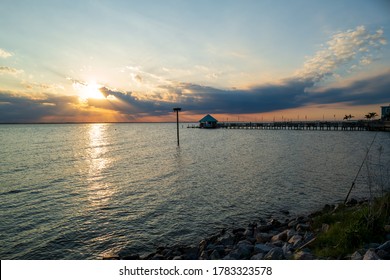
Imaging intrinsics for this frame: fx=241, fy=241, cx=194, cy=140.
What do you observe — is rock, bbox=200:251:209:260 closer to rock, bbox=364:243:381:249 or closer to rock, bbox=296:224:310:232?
rock, bbox=296:224:310:232

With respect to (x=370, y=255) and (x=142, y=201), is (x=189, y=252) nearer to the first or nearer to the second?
(x=370, y=255)

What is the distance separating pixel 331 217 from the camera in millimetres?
10016

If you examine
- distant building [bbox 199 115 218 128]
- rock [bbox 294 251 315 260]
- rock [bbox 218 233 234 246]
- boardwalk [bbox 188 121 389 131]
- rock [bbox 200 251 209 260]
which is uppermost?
distant building [bbox 199 115 218 128]

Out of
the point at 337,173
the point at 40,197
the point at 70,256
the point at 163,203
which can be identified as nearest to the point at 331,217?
the point at 163,203

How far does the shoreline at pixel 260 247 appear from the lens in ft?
21.0

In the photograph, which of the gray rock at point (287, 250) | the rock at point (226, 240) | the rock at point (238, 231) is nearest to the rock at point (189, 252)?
the rock at point (226, 240)

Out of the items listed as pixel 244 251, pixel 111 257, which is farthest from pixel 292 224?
pixel 111 257

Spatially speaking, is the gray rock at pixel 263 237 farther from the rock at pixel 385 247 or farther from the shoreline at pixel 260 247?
the rock at pixel 385 247

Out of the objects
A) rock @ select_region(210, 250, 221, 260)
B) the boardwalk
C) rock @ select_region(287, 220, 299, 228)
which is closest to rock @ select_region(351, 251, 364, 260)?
rock @ select_region(210, 250, 221, 260)

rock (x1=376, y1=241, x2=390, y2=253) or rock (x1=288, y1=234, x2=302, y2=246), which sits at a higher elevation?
rock (x1=376, y1=241, x2=390, y2=253)

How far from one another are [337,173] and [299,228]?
14988 mm

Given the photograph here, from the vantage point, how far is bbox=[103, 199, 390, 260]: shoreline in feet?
21.0

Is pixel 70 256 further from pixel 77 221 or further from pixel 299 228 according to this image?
pixel 299 228

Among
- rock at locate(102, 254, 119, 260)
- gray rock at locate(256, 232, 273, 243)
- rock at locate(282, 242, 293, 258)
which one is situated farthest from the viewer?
gray rock at locate(256, 232, 273, 243)
